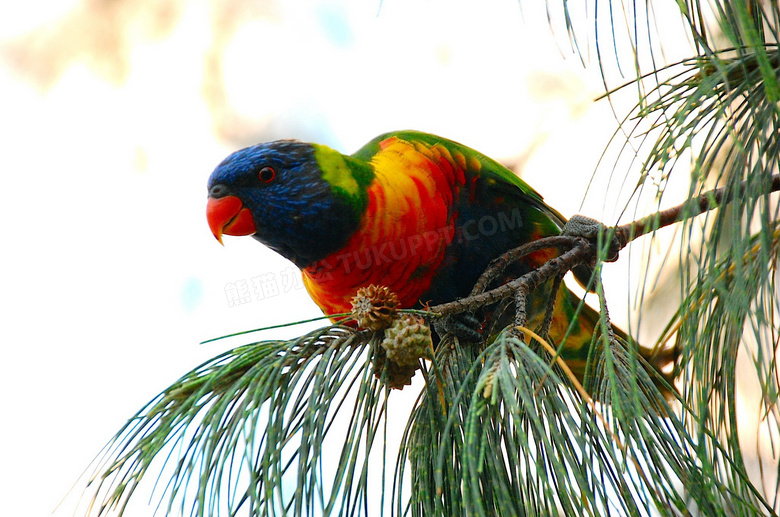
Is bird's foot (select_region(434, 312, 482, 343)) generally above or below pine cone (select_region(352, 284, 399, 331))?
below

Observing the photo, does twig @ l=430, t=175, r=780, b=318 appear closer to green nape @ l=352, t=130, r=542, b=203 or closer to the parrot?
the parrot

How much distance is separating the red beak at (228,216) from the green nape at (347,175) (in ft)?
0.51

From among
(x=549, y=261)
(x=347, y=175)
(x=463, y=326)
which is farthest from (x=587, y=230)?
(x=347, y=175)

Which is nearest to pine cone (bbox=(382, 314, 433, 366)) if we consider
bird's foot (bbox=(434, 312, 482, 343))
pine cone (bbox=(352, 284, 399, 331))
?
pine cone (bbox=(352, 284, 399, 331))

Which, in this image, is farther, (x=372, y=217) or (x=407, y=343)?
(x=372, y=217)

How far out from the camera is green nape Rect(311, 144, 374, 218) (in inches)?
43.1

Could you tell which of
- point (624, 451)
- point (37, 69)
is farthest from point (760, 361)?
point (37, 69)

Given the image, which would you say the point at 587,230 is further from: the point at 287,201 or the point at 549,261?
the point at 287,201

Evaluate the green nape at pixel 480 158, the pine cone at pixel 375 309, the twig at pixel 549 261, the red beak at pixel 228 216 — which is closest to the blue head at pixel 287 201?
the red beak at pixel 228 216

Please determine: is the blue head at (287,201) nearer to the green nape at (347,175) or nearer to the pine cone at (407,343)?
the green nape at (347,175)

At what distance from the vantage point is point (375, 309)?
0.62 meters

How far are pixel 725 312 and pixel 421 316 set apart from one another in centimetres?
33

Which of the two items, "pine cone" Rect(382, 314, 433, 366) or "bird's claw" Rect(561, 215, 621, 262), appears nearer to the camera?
"pine cone" Rect(382, 314, 433, 366)

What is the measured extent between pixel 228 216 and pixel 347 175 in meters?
0.22
